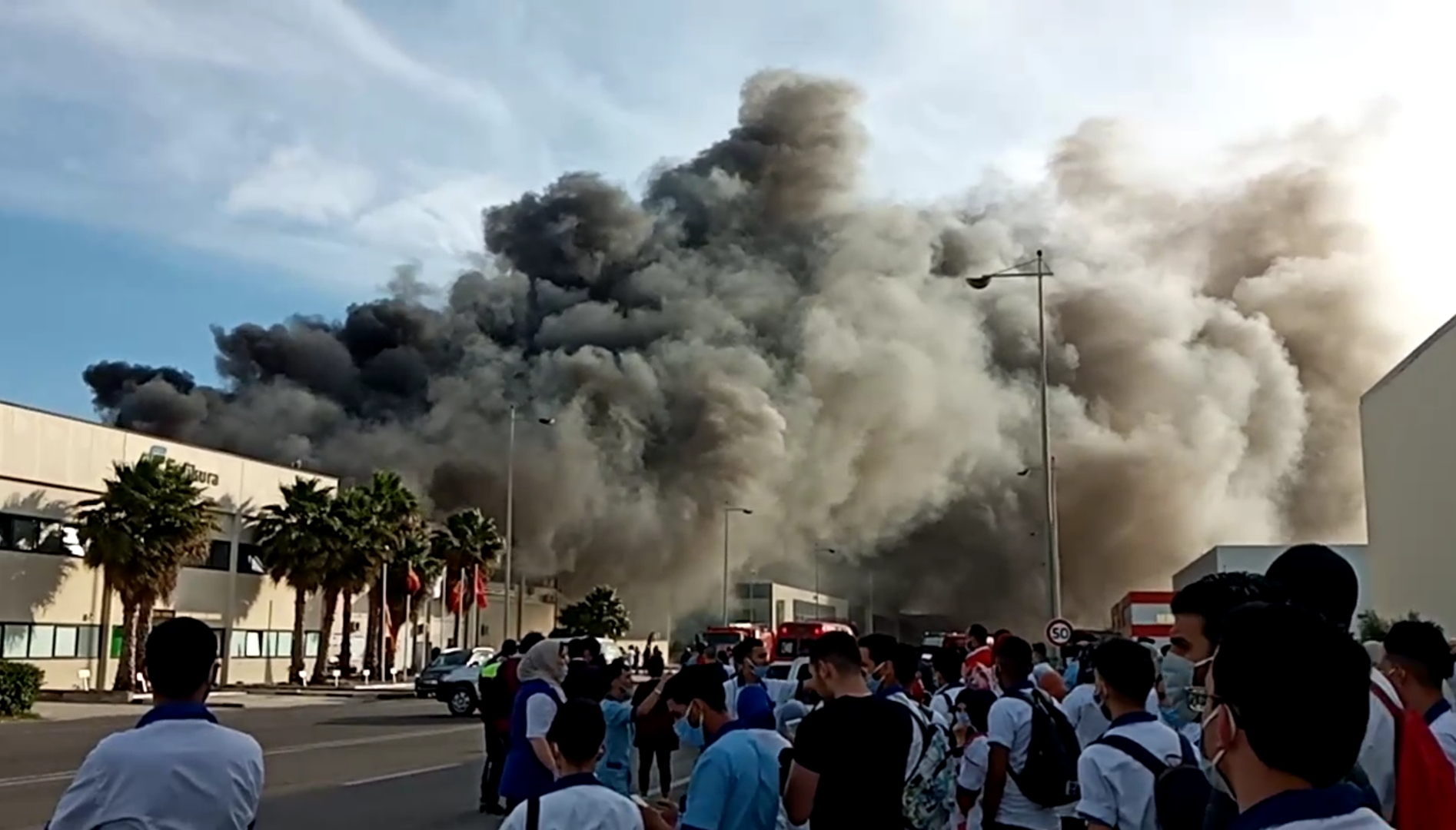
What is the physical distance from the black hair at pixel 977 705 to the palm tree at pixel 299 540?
38934 millimetres

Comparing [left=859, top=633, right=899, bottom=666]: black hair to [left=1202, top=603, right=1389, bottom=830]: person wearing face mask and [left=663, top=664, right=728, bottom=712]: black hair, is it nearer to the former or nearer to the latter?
[left=663, top=664, right=728, bottom=712]: black hair

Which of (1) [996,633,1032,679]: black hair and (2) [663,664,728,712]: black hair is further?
(1) [996,633,1032,679]: black hair

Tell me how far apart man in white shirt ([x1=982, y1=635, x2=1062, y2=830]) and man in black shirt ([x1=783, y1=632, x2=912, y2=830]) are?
1.36 metres

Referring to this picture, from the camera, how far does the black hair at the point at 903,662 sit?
21.5 feet

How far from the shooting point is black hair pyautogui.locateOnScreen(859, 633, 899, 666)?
6.51m

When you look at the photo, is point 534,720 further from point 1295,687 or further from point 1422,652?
point 1295,687

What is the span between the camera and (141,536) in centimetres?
3603

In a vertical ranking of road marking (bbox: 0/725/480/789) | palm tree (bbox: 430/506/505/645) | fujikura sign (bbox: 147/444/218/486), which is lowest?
road marking (bbox: 0/725/480/789)

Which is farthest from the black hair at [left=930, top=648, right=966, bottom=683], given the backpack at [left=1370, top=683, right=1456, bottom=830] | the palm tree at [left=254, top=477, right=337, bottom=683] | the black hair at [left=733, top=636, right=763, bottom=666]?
the palm tree at [left=254, top=477, right=337, bottom=683]

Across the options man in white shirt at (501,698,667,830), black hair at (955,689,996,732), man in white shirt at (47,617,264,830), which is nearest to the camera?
man in white shirt at (47,617,264,830)

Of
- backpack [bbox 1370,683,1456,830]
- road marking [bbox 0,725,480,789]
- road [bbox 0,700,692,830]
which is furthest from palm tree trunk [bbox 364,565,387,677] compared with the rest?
backpack [bbox 1370,683,1456,830]

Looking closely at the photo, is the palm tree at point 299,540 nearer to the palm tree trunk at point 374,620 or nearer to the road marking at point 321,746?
the palm tree trunk at point 374,620

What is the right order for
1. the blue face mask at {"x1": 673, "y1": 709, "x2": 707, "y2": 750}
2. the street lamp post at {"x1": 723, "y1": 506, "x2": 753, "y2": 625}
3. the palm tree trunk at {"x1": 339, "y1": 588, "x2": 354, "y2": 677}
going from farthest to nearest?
the street lamp post at {"x1": 723, "y1": 506, "x2": 753, "y2": 625}, the palm tree trunk at {"x1": 339, "y1": 588, "x2": 354, "y2": 677}, the blue face mask at {"x1": 673, "y1": 709, "x2": 707, "y2": 750}

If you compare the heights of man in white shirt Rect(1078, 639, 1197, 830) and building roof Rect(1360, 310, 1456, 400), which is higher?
building roof Rect(1360, 310, 1456, 400)
